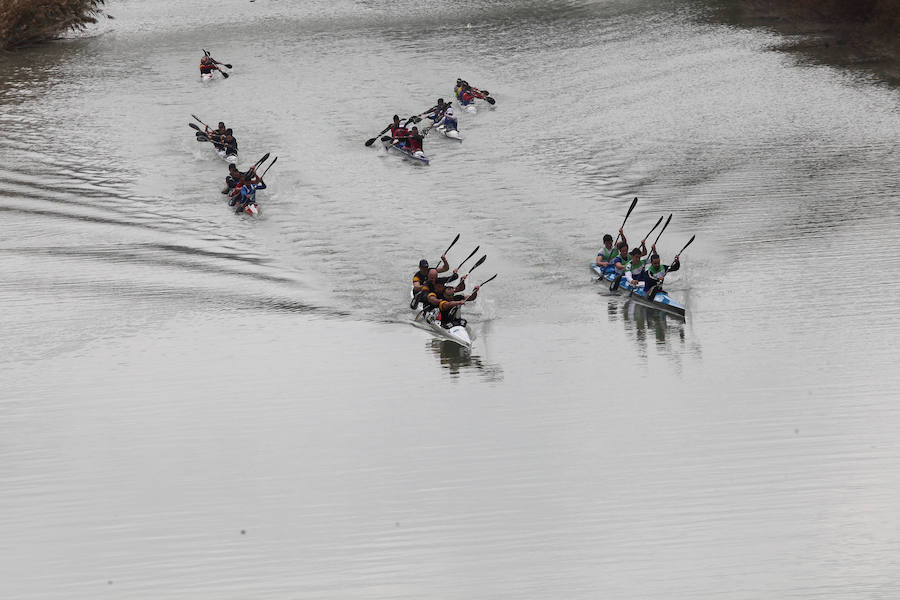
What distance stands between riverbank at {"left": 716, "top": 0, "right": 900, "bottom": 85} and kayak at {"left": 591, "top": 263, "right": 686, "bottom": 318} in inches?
975

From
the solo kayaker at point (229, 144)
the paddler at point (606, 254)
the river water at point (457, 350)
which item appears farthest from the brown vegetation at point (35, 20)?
the paddler at point (606, 254)

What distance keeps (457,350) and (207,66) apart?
104ft

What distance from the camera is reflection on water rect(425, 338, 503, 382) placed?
89.8 ft

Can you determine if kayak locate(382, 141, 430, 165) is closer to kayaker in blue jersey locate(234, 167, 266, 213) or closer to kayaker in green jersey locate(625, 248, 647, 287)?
kayaker in blue jersey locate(234, 167, 266, 213)

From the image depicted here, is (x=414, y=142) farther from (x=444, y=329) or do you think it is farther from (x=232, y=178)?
(x=444, y=329)

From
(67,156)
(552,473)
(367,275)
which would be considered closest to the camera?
(552,473)

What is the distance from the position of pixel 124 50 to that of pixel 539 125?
84.8 feet

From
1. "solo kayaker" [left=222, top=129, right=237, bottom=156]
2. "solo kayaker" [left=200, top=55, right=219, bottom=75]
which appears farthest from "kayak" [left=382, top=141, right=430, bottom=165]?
"solo kayaker" [left=200, top=55, right=219, bottom=75]

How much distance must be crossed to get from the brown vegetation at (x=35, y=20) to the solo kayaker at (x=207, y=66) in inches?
469

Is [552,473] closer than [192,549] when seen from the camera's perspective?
No

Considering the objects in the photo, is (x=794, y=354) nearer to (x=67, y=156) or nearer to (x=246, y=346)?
(x=246, y=346)

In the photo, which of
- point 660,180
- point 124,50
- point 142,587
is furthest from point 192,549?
point 124,50

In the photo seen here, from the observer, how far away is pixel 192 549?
20.5m

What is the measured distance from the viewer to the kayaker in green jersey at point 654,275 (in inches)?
1212
